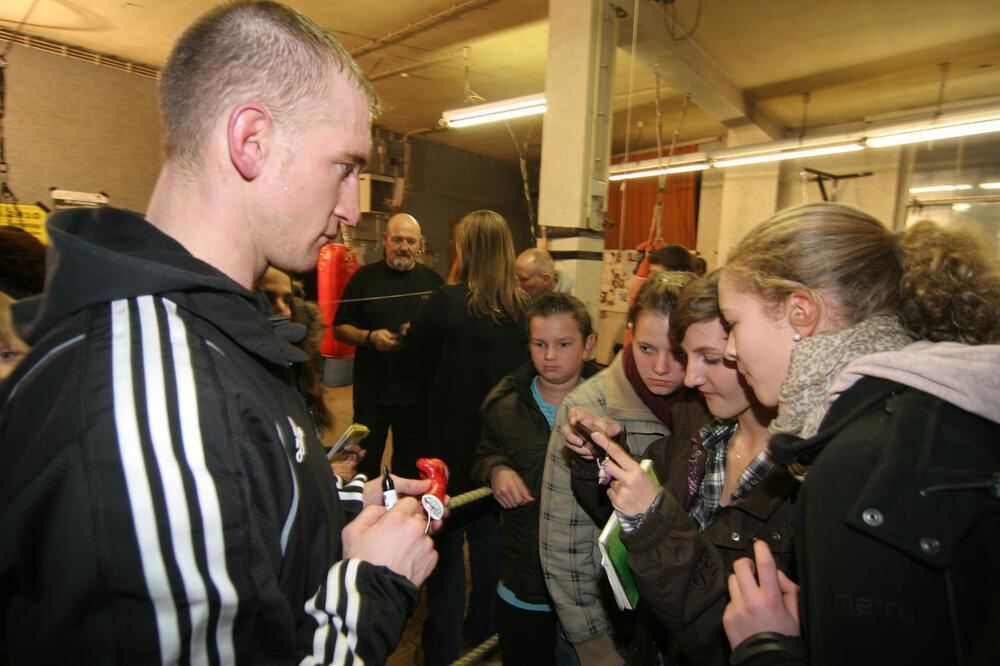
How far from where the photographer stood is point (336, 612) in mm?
928

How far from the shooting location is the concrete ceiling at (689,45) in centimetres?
538

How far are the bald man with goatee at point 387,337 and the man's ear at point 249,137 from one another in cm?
265

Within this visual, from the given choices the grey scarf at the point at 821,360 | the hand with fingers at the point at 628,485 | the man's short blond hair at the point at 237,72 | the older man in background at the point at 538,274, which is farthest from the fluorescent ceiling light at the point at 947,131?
the man's short blond hair at the point at 237,72

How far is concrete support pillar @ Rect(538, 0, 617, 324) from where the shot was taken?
389 centimetres

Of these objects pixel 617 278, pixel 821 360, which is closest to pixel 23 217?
pixel 821 360

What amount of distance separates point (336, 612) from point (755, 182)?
9.71 metres

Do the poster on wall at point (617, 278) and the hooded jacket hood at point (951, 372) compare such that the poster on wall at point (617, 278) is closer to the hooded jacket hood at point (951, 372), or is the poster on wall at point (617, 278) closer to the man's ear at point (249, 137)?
the hooded jacket hood at point (951, 372)

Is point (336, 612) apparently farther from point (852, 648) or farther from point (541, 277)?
point (541, 277)

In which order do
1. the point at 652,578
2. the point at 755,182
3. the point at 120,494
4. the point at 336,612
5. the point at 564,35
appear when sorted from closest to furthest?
1. the point at 120,494
2. the point at 336,612
3. the point at 652,578
4. the point at 564,35
5. the point at 755,182

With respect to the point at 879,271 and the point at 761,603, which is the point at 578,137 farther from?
the point at 761,603

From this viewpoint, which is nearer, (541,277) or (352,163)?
(352,163)

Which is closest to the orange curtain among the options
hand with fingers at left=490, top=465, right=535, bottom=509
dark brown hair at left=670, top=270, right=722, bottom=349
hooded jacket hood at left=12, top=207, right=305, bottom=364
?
hand with fingers at left=490, top=465, right=535, bottom=509

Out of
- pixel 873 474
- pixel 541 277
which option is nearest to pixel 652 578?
pixel 873 474

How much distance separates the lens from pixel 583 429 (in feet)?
4.93
